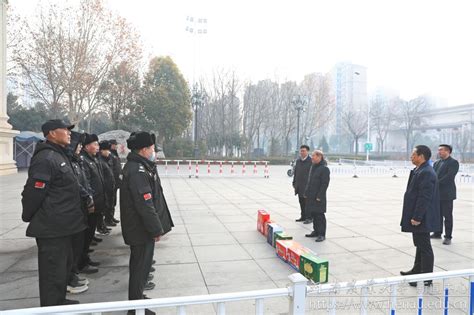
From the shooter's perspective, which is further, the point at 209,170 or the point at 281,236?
the point at 209,170

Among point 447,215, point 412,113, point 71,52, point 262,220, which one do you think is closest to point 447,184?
point 447,215

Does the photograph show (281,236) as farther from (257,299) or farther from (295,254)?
(257,299)

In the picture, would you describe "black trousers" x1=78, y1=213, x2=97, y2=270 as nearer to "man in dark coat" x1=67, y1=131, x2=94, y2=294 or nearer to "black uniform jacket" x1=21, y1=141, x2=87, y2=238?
"man in dark coat" x1=67, y1=131, x2=94, y2=294

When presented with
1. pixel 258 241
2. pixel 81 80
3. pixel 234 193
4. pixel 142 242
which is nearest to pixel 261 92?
pixel 81 80

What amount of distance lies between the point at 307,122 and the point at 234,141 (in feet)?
44.0

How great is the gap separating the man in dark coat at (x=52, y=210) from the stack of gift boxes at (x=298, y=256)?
2.74 metres

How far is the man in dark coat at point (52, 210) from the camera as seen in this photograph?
2.92 m

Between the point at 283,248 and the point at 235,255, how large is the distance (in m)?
0.82

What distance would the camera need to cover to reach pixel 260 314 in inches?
78.0

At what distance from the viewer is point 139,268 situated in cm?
318

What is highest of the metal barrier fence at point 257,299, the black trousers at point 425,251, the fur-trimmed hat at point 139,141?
the fur-trimmed hat at point 139,141

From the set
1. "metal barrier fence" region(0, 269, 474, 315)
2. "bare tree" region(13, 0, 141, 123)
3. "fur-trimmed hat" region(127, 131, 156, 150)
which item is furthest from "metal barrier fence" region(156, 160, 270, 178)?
"metal barrier fence" region(0, 269, 474, 315)

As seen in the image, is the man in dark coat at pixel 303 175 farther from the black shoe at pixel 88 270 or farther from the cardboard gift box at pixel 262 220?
the black shoe at pixel 88 270

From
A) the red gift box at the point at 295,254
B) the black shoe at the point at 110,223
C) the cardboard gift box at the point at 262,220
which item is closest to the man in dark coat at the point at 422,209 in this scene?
the red gift box at the point at 295,254
